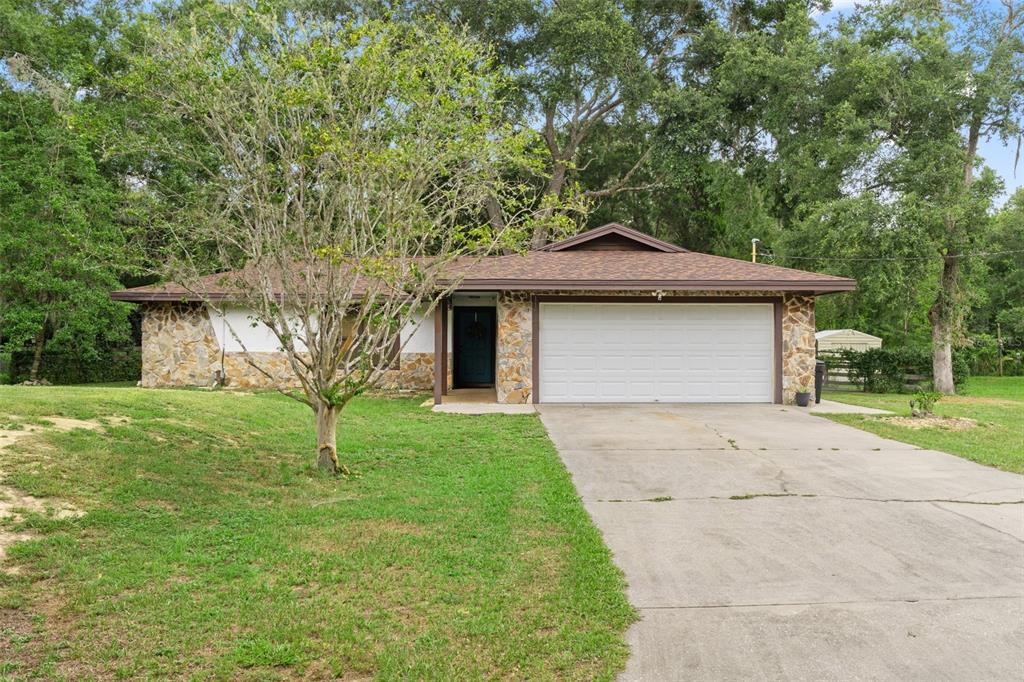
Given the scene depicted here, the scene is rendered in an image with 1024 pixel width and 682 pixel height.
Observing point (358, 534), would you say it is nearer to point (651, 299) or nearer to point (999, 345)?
point (651, 299)

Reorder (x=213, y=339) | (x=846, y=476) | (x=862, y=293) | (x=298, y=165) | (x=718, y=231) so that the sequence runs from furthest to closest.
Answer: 1. (x=718, y=231)
2. (x=862, y=293)
3. (x=213, y=339)
4. (x=846, y=476)
5. (x=298, y=165)

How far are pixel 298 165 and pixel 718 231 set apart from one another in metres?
23.2

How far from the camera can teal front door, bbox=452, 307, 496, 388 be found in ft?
53.3

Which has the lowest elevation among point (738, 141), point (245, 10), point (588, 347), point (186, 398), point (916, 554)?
point (916, 554)

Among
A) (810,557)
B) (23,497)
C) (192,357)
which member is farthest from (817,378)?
(192,357)

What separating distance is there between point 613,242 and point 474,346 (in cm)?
450

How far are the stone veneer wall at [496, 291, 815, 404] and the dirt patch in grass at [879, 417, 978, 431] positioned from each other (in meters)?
2.35

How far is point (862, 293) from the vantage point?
18.5 metres

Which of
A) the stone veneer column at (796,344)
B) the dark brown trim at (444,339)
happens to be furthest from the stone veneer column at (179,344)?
the stone veneer column at (796,344)

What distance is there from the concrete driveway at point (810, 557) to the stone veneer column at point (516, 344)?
4331 mm

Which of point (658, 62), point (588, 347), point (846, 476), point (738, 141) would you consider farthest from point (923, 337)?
point (846, 476)

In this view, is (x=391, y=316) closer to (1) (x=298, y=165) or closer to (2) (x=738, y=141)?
(1) (x=298, y=165)

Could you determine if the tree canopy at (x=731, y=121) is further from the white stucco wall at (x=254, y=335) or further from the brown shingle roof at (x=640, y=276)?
the white stucco wall at (x=254, y=335)

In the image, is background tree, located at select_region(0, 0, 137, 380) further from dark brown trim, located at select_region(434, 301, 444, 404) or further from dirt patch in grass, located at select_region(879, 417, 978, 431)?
dirt patch in grass, located at select_region(879, 417, 978, 431)
